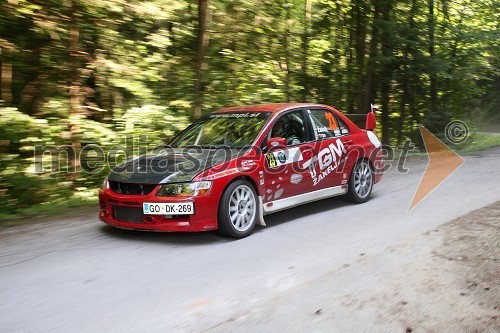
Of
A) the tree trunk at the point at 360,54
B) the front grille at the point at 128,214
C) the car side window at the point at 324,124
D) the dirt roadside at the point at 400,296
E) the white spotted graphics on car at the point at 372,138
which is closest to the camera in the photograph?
the dirt roadside at the point at 400,296

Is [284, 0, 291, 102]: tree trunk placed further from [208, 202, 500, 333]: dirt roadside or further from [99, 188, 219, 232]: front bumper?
[208, 202, 500, 333]: dirt roadside

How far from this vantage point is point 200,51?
38.4ft

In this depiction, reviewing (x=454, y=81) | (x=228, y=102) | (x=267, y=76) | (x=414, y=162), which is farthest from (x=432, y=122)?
(x=228, y=102)

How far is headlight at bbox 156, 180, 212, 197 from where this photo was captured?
558 cm

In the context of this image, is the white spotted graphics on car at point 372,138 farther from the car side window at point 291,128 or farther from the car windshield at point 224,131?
the car windshield at point 224,131

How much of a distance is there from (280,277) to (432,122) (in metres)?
14.7

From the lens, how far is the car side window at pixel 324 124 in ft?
24.1

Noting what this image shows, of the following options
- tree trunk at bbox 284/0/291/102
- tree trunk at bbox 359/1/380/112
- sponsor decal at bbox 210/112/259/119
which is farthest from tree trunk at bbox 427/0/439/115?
sponsor decal at bbox 210/112/259/119

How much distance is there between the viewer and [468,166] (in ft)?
38.8

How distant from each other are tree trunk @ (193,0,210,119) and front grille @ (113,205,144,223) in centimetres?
586

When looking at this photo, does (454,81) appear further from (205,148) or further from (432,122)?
(205,148)

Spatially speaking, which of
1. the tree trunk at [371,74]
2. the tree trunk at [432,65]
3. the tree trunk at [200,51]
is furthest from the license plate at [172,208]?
the tree trunk at [432,65]

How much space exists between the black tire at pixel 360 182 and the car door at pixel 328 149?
0.21 metres

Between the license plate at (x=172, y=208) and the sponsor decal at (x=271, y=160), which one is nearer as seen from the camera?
the license plate at (x=172, y=208)
